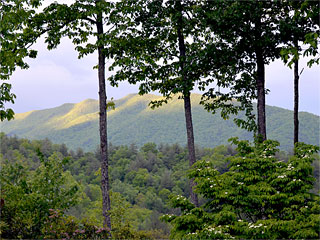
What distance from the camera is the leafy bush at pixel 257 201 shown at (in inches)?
325

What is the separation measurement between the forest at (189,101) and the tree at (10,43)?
1.5 inches

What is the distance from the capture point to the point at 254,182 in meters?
9.48

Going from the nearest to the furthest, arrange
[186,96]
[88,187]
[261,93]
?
[186,96], [261,93], [88,187]

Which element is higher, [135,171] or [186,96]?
[186,96]

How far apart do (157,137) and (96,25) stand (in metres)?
178

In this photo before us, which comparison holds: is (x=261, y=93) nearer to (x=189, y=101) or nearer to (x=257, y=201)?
(x=189, y=101)

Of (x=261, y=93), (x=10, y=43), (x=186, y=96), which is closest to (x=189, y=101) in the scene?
(x=186, y=96)

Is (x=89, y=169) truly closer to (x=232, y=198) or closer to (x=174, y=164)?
(x=174, y=164)

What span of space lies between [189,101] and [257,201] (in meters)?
7.68

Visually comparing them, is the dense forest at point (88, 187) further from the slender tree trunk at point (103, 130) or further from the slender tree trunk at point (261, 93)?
the slender tree trunk at point (261, 93)

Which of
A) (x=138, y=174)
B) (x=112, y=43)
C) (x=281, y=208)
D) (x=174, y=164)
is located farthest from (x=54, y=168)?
(x=174, y=164)

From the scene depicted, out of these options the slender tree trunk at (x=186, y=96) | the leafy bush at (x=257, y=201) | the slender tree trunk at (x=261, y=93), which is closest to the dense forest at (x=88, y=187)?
the leafy bush at (x=257, y=201)

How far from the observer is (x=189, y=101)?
15867 millimetres

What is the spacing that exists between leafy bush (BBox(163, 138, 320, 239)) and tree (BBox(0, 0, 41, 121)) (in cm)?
540
